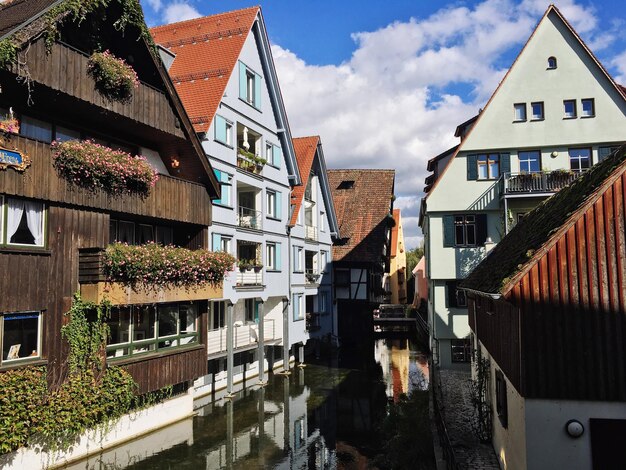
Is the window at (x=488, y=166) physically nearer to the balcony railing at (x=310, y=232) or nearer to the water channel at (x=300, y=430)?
the water channel at (x=300, y=430)

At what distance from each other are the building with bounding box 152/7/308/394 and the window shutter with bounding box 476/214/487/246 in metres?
9.61

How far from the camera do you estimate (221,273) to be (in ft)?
60.1

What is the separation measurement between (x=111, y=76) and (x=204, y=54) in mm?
10507

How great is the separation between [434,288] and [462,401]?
7.82 meters

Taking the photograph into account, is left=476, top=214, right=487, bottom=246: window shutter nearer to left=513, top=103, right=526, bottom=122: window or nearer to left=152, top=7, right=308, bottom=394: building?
left=513, top=103, right=526, bottom=122: window

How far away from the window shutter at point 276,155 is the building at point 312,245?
136 inches

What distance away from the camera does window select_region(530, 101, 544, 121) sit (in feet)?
78.8

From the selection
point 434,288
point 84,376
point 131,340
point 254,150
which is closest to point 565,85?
point 434,288

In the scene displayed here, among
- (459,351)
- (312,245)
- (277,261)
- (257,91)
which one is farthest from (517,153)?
(312,245)

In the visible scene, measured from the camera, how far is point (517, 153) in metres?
24.5

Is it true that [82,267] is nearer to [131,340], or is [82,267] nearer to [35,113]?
[131,340]

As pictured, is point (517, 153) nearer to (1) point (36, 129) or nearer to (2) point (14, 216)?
(1) point (36, 129)

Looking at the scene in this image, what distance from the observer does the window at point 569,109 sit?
23.8 meters

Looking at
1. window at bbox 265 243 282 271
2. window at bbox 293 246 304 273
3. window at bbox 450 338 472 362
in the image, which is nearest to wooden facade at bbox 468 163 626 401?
window at bbox 450 338 472 362
